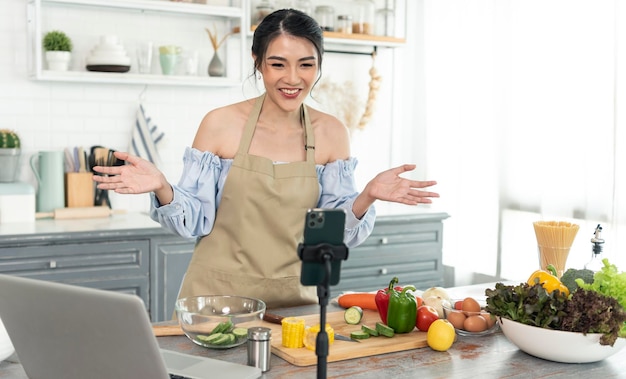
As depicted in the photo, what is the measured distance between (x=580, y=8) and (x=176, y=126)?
266 centimetres

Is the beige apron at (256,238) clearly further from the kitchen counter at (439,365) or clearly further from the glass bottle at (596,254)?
the glass bottle at (596,254)

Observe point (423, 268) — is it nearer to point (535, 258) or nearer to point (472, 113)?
point (535, 258)

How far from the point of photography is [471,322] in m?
2.32

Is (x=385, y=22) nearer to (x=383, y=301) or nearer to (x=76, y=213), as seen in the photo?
(x=76, y=213)

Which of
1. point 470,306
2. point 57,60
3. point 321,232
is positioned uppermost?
point 57,60

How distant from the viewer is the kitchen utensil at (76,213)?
457 centimetres

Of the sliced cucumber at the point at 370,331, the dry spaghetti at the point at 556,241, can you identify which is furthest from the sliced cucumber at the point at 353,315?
the dry spaghetti at the point at 556,241

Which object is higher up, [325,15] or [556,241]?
[325,15]

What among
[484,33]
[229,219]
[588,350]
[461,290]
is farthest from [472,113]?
[588,350]

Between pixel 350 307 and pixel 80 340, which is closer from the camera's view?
pixel 80 340

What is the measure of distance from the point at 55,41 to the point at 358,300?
2861mm

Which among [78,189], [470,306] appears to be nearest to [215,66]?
[78,189]

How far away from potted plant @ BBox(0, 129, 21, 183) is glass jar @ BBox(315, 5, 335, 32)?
2.20 m

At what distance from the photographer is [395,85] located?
19.8 feet
